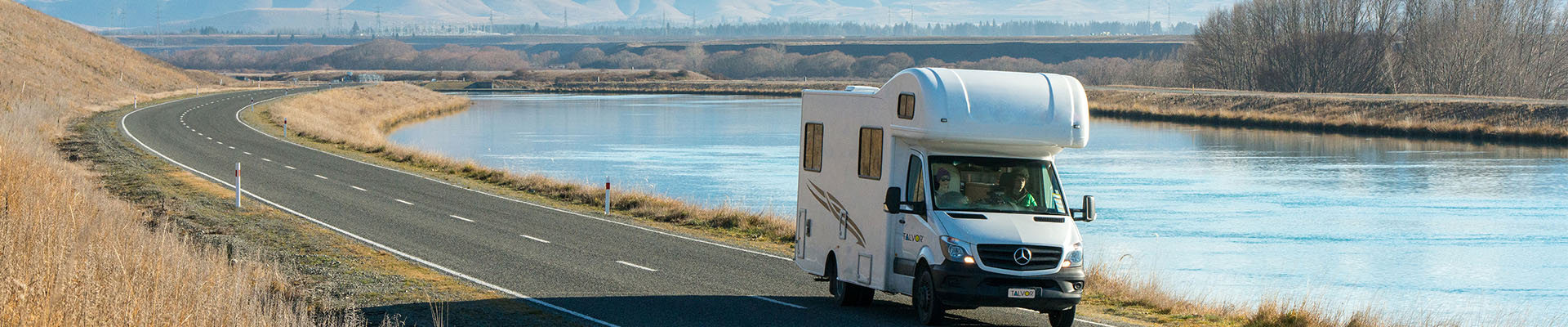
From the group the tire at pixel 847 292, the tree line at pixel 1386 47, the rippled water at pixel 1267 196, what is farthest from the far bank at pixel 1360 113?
the tire at pixel 847 292

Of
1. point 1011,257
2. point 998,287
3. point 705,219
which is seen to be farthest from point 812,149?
point 705,219

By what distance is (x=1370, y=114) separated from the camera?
71.1m

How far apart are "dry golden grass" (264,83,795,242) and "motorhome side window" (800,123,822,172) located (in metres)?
7.87

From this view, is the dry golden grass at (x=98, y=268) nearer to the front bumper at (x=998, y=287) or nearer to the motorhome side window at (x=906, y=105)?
the front bumper at (x=998, y=287)

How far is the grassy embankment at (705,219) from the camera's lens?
51.5ft

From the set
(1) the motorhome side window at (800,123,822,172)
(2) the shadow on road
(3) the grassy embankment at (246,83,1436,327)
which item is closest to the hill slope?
(3) the grassy embankment at (246,83,1436,327)

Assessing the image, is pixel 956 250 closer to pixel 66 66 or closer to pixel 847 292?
pixel 847 292

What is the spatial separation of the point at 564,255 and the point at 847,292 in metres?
6.77

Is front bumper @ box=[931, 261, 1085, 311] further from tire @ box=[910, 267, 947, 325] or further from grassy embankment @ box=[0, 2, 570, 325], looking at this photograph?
grassy embankment @ box=[0, 2, 570, 325]

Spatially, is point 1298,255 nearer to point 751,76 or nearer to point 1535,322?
point 1535,322

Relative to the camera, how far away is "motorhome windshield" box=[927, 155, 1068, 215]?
13570 mm

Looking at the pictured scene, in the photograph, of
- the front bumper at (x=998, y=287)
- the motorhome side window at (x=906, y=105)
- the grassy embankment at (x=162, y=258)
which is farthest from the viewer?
the motorhome side window at (x=906, y=105)

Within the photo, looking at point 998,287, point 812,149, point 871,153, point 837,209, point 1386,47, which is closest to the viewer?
point 998,287

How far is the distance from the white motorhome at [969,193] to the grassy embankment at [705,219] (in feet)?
9.26
